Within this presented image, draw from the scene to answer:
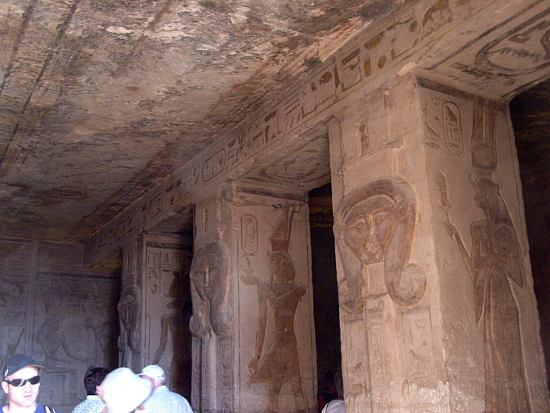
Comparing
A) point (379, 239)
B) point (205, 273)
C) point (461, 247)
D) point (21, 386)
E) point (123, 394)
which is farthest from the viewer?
point (205, 273)

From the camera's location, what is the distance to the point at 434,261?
347cm

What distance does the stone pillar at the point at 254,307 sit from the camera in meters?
5.56

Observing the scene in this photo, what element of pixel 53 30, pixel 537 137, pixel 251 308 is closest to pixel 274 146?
pixel 251 308

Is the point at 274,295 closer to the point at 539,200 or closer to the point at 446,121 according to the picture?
the point at 446,121

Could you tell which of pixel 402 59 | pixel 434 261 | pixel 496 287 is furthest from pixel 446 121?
pixel 496 287

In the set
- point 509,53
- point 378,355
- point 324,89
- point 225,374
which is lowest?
point 225,374

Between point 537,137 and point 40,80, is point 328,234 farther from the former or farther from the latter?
point 40,80

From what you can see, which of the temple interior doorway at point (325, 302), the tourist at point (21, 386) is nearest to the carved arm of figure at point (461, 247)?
the tourist at point (21, 386)

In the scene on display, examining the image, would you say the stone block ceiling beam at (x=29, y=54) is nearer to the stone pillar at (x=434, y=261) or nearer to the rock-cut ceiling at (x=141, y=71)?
the rock-cut ceiling at (x=141, y=71)

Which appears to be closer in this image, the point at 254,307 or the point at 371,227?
the point at 371,227

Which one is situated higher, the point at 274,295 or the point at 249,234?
the point at 249,234

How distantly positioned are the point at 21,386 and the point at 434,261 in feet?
7.41

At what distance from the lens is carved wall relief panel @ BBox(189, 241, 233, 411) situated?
5.69 metres

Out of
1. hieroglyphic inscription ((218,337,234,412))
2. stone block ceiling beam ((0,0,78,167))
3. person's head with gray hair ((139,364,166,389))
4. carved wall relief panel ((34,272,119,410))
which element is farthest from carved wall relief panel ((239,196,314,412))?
carved wall relief panel ((34,272,119,410))
